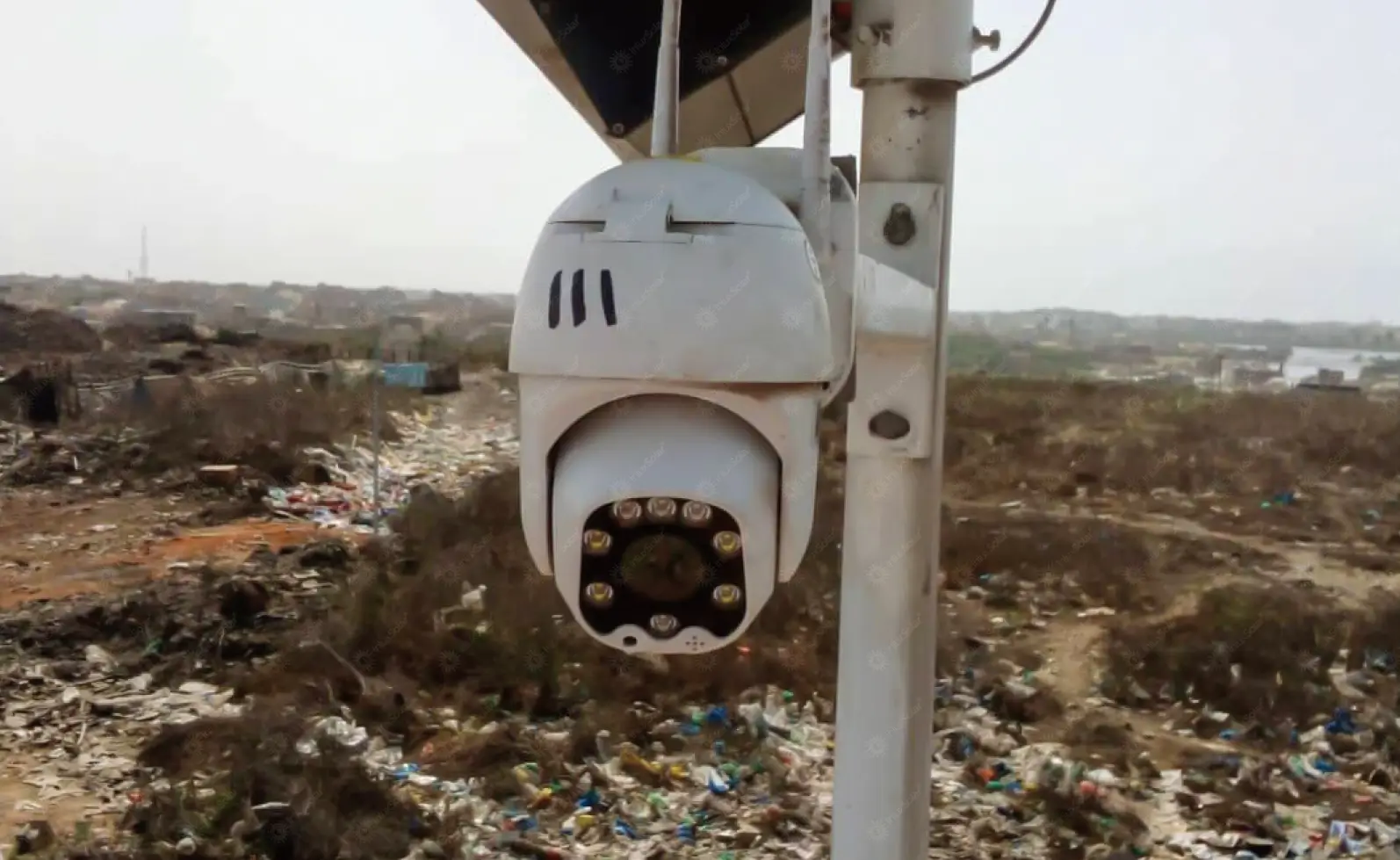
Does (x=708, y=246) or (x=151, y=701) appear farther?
(x=151, y=701)

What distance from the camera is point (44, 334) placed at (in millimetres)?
19078

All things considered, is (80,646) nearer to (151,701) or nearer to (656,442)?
(151,701)

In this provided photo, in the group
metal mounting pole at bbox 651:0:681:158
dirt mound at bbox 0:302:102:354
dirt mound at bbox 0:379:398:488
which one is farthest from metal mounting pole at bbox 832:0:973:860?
dirt mound at bbox 0:302:102:354

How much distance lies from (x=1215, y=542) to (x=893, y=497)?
8.43 meters

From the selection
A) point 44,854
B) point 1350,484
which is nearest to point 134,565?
point 44,854

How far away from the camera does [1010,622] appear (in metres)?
6.67

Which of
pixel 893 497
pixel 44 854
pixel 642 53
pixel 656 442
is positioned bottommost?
pixel 44 854

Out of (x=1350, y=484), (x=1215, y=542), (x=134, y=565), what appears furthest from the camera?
(x=1350, y=484)

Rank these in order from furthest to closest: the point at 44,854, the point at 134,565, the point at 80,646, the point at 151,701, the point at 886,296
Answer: the point at 134,565 → the point at 80,646 → the point at 151,701 → the point at 44,854 → the point at 886,296

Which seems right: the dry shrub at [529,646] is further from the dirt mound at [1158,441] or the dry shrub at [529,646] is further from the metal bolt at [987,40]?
the dirt mound at [1158,441]

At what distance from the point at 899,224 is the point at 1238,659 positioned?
5102 millimetres

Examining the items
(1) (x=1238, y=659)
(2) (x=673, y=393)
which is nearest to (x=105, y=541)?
(1) (x=1238, y=659)

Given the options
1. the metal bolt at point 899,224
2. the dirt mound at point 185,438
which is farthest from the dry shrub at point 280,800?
the dirt mound at point 185,438

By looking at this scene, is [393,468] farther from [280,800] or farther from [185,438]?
[280,800]
